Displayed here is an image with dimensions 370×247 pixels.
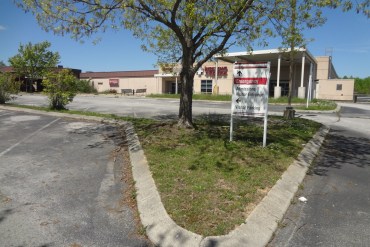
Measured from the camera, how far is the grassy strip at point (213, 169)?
14.0ft

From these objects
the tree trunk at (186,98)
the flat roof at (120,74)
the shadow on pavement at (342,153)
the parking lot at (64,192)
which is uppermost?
the flat roof at (120,74)

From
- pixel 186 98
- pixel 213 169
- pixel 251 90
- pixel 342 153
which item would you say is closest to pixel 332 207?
pixel 213 169

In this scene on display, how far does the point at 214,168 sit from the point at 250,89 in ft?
8.12

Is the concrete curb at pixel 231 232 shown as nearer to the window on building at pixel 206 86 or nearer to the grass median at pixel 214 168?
the grass median at pixel 214 168

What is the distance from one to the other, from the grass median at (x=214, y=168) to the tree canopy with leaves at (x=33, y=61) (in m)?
46.5

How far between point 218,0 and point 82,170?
482 cm

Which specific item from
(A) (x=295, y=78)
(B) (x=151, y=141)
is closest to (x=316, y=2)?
(B) (x=151, y=141)

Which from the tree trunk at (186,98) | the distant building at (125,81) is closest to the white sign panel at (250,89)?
the tree trunk at (186,98)

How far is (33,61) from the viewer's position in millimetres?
50500

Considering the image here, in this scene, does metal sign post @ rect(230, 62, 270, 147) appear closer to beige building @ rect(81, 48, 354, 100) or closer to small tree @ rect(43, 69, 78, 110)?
small tree @ rect(43, 69, 78, 110)

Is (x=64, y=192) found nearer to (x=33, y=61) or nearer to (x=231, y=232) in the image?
(x=231, y=232)

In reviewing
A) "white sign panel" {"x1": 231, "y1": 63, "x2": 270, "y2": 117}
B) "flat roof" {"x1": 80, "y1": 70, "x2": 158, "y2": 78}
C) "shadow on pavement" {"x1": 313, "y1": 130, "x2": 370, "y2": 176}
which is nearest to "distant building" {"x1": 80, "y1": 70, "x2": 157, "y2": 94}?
"flat roof" {"x1": 80, "y1": 70, "x2": 158, "y2": 78}

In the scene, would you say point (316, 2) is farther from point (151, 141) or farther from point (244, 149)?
point (151, 141)

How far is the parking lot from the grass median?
706 millimetres
